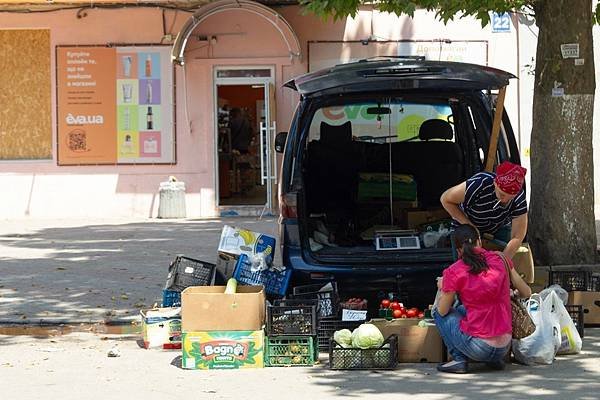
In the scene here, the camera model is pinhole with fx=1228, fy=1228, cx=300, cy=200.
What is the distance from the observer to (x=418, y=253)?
9.23 metres

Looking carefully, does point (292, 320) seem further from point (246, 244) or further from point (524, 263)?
point (524, 263)

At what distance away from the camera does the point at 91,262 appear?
13969mm

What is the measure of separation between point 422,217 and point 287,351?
7.43ft

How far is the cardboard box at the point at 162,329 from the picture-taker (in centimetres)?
912

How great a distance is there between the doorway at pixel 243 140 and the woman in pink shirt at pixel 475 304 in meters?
12.2

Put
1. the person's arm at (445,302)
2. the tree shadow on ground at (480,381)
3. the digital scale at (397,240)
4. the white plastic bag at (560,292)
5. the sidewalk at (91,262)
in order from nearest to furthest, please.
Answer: the tree shadow on ground at (480,381) → the person's arm at (445,302) → the white plastic bag at (560,292) → the digital scale at (397,240) → the sidewalk at (91,262)

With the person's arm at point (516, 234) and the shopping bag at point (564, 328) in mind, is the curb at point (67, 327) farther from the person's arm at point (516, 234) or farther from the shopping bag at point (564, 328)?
the shopping bag at point (564, 328)

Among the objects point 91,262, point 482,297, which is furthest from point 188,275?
point 91,262

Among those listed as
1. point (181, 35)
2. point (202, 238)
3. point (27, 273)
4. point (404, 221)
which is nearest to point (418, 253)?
point (404, 221)

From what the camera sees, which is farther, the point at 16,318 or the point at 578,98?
the point at 578,98

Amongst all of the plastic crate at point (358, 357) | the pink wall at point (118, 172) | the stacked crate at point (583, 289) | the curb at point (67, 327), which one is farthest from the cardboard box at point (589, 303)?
the pink wall at point (118, 172)

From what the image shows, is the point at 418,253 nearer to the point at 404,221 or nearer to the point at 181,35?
the point at 404,221

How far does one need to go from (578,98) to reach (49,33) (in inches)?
449

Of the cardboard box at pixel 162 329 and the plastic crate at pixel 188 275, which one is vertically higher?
the plastic crate at pixel 188 275
